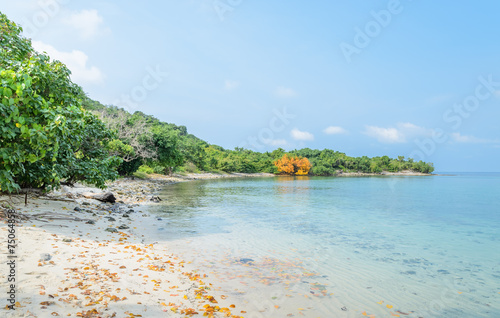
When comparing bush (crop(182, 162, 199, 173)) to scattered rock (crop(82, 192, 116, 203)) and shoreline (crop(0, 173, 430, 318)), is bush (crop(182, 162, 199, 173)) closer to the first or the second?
scattered rock (crop(82, 192, 116, 203))

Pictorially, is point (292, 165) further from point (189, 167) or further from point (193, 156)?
point (193, 156)

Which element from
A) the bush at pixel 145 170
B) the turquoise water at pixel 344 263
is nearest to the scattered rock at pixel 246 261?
the turquoise water at pixel 344 263

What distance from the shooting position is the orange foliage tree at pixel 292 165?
367 feet

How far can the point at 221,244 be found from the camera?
10508 millimetres

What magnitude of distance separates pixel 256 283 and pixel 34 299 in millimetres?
4426

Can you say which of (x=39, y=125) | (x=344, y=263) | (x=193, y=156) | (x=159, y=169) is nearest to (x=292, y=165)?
(x=193, y=156)

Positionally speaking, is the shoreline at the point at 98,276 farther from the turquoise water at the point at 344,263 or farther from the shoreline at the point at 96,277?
the turquoise water at the point at 344,263

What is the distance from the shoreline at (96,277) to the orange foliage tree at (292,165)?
103156 millimetres

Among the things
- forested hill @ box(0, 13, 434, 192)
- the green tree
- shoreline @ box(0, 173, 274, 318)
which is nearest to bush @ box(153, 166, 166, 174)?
forested hill @ box(0, 13, 434, 192)

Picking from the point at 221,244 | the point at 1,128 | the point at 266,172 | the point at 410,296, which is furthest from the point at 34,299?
the point at 266,172

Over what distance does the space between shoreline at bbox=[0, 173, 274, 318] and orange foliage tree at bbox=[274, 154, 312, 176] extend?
103156 mm

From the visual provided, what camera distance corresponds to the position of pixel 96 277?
233 inches

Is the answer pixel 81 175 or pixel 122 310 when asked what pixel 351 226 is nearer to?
pixel 122 310

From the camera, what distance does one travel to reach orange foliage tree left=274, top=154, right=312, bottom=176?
111875mm
